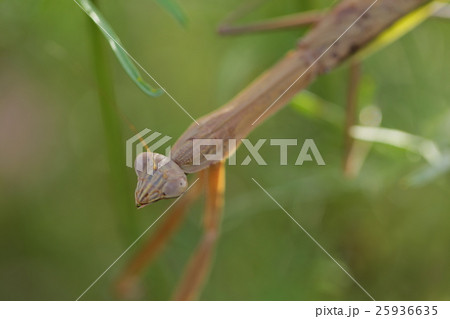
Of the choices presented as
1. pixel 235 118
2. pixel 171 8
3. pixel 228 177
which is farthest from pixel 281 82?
pixel 228 177

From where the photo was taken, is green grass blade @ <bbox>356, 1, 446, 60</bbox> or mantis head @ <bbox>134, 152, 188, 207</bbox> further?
green grass blade @ <bbox>356, 1, 446, 60</bbox>

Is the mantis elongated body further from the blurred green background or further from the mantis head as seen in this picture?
the blurred green background

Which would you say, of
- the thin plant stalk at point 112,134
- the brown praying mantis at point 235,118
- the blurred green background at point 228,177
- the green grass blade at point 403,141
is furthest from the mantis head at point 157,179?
the green grass blade at point 403,141

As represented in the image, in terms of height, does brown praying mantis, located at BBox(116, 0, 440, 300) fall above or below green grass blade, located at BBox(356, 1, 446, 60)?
below

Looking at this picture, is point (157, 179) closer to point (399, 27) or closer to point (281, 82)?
point (281, 82)

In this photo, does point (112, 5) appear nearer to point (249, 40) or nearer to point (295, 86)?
point (249, 40)

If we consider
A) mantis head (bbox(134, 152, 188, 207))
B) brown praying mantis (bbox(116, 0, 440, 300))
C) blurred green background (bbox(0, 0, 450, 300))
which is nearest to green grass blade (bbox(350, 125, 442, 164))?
blurred green background (bbox(0, 0, 450, 300))

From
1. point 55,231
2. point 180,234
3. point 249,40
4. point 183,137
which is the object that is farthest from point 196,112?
point 183,137

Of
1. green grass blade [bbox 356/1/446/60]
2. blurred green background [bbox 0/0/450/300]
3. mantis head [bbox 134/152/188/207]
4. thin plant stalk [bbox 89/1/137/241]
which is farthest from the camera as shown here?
blurred green background [bbox 0/0/450/300]
